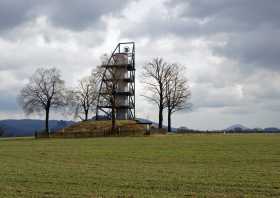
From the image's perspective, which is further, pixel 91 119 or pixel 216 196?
pixel 91 119

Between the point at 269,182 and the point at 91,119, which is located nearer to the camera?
the point at 269,182

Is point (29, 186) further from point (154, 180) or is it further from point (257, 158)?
point (257, 158)

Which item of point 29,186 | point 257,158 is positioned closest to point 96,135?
point 257,158

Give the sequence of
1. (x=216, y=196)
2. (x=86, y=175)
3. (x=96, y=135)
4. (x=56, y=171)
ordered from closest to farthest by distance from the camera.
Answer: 1. (x=216, y=196)
2. (x=86, y=175)
3. (x=56, y=171)
4. (x=96, y=135)

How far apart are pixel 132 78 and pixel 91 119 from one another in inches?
398

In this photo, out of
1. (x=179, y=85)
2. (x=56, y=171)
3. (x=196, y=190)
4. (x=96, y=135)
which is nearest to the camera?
(x=196, y=190)

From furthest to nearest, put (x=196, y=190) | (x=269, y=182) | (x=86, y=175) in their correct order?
(x=86, y=175)
(x=269, y=182)
(x=196, y=190)

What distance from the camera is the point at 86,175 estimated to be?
17891 mm

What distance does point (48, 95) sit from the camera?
7906 centimetres

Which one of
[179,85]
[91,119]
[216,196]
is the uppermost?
[179,85]

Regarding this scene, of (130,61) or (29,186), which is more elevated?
(130,61)

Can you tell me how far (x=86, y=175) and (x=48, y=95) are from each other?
2468 inches

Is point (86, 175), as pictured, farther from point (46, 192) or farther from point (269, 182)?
point (269, 182)

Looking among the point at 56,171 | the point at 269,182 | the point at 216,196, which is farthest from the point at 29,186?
the point at 269,182
